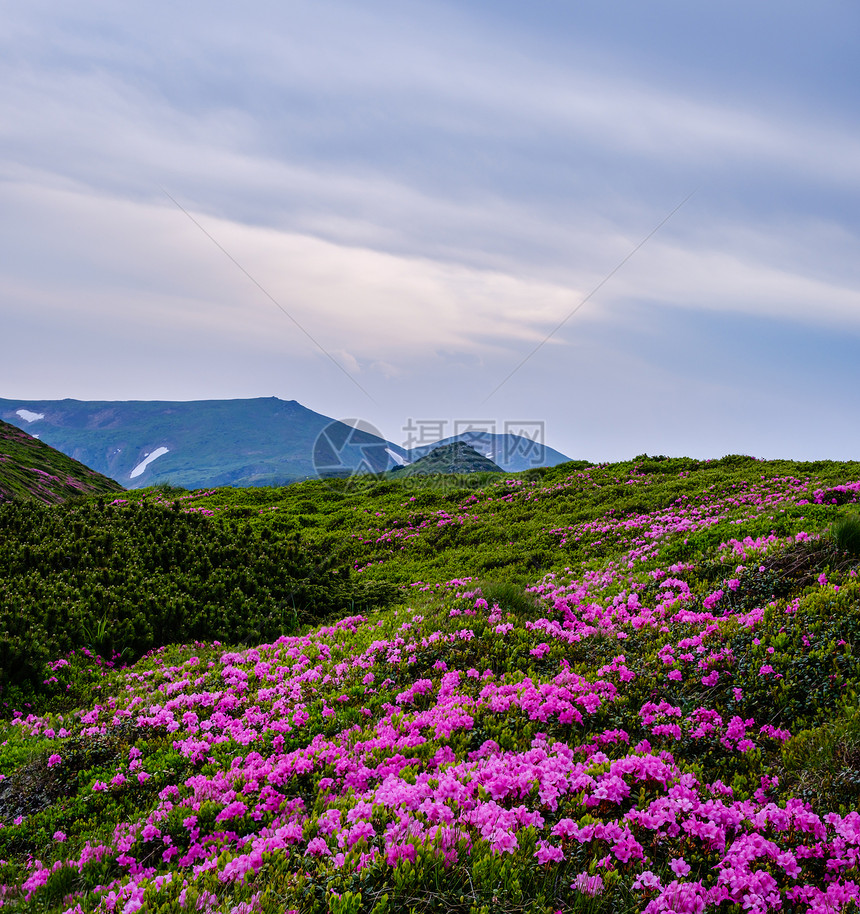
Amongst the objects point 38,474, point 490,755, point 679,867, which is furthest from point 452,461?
point 679,867

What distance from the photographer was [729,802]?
16.3 ft

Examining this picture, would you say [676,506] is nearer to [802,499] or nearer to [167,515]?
[802,499]

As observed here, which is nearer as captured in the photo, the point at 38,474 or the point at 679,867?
the point at 679,867

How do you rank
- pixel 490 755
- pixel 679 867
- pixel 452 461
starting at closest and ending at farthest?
1. pixel 679 867
2. pixel 490 755
3. pixel 452 461

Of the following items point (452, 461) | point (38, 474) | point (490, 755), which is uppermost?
point (452, 461)

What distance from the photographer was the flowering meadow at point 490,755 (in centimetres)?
420

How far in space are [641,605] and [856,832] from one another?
230 inches

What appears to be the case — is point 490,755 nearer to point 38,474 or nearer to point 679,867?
point 679,867

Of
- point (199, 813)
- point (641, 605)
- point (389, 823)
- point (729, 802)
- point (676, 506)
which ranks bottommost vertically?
point (199, 813)

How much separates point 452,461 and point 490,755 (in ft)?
148

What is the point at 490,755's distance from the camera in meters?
5.84

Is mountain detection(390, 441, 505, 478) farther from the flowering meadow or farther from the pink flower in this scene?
the pink flower

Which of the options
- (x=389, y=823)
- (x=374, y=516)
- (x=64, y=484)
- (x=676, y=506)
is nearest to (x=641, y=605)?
(x=389, y=823)

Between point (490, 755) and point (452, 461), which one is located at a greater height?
point (452, 461)
